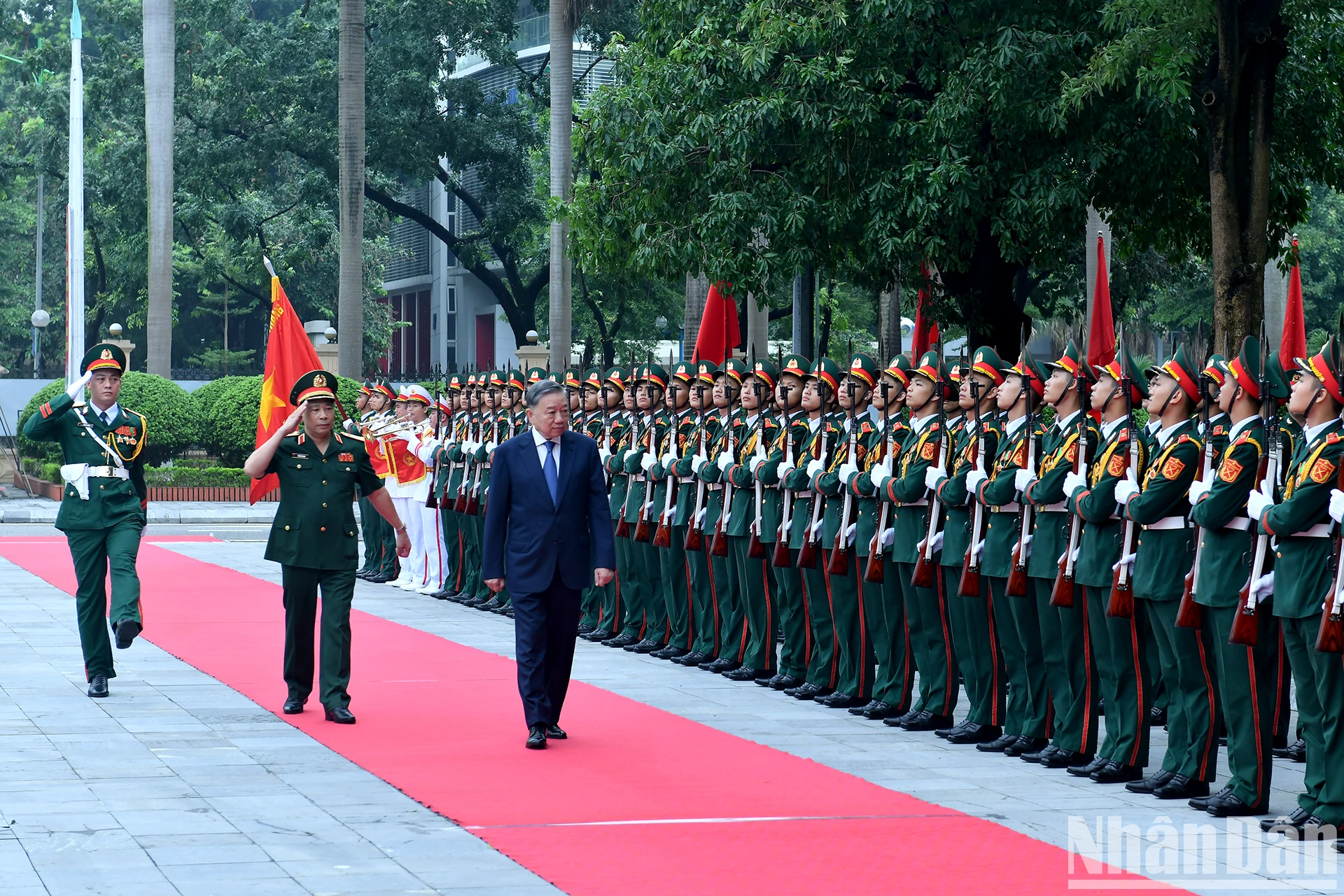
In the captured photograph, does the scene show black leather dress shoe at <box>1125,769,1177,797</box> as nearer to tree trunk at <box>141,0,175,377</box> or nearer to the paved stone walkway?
the paved stone walkway

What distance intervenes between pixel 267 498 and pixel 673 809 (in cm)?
2604

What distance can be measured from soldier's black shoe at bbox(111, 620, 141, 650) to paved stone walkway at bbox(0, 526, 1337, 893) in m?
0.37

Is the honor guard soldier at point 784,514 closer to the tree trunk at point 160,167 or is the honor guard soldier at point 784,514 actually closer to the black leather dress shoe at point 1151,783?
the black leather dress shoe at point 1151,783

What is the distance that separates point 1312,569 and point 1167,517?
3.34ft

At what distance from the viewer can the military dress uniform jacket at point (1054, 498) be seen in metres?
8.79

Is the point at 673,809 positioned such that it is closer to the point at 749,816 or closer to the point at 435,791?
the point at 749,816

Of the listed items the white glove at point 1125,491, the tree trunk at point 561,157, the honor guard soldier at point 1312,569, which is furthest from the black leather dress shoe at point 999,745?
the tree trunk at point 561,157

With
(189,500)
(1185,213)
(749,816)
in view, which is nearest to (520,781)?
(749,816)

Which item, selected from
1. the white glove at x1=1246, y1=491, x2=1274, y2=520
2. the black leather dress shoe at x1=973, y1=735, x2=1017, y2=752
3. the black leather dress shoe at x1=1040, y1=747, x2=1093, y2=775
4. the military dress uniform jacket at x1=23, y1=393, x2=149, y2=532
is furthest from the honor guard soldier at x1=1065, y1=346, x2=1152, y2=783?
the military dress uniform jacket at x1=23, y1=393, x2=149, y2=532

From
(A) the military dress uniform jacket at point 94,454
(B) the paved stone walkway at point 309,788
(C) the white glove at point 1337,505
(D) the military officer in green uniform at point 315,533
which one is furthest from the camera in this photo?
(A) the military dress uniform jacket at point 94,454

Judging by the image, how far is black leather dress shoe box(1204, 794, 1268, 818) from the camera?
773cm

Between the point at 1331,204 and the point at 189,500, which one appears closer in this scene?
the point at 189,500

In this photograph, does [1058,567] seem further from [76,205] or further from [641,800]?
[76,205]

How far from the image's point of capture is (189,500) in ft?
104
